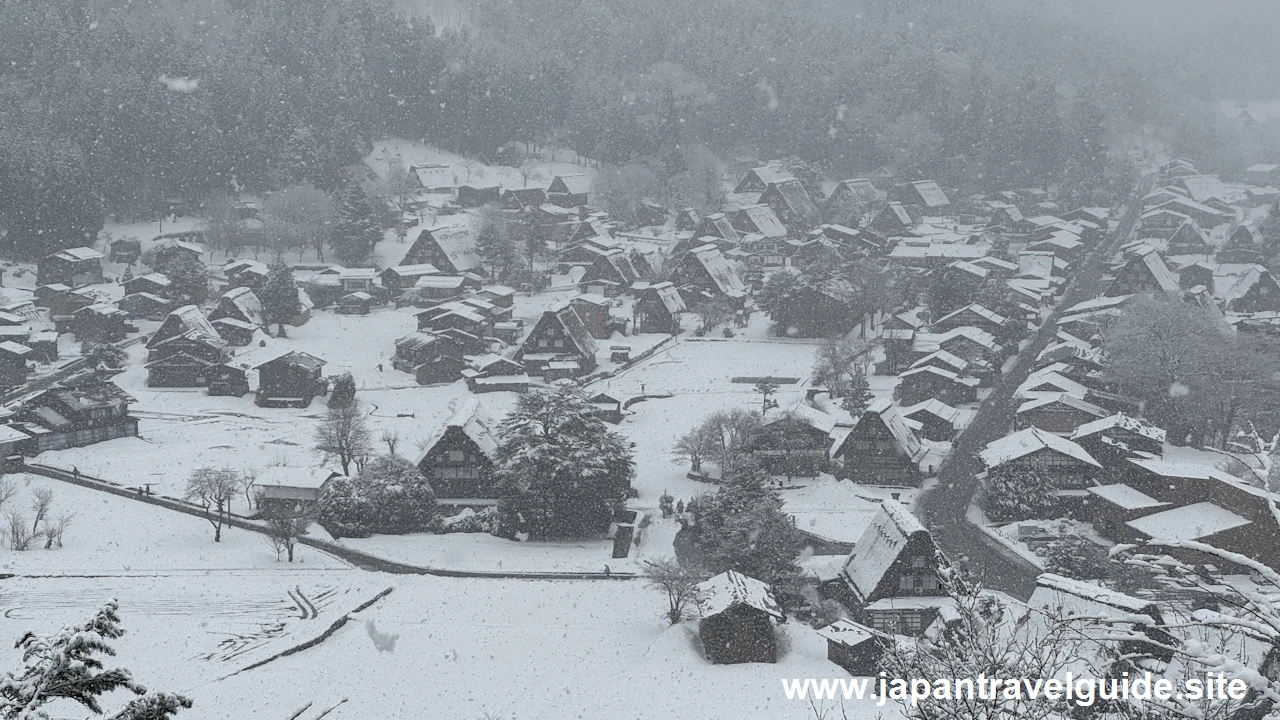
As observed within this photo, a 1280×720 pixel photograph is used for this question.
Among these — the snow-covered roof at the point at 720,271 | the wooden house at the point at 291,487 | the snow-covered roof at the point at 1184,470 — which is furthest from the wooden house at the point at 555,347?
the snow-covered roof at the point at 1184,470

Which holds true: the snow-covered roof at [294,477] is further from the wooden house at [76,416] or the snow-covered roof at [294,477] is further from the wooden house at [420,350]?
the wooden house at [420,350]

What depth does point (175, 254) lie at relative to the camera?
1833 inches

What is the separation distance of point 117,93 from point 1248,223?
64.0 meters

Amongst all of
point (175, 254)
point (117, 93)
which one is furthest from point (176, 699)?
point (117, 93)

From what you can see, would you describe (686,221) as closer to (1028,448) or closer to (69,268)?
(69,268)

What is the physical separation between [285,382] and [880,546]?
74.3 feet

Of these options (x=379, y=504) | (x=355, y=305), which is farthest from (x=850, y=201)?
(x=379, y=504)

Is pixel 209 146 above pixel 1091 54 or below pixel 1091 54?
below

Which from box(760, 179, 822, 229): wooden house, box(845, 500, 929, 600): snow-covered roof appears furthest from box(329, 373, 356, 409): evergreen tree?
box(760, 179, 822, 229): wooden house

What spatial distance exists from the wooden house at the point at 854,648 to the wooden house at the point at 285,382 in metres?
22.5

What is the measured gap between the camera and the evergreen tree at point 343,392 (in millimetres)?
34528

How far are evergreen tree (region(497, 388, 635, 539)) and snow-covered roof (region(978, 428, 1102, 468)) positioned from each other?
9.62m

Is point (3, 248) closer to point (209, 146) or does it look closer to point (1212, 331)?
point (209, 146)

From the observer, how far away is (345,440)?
28.1m
